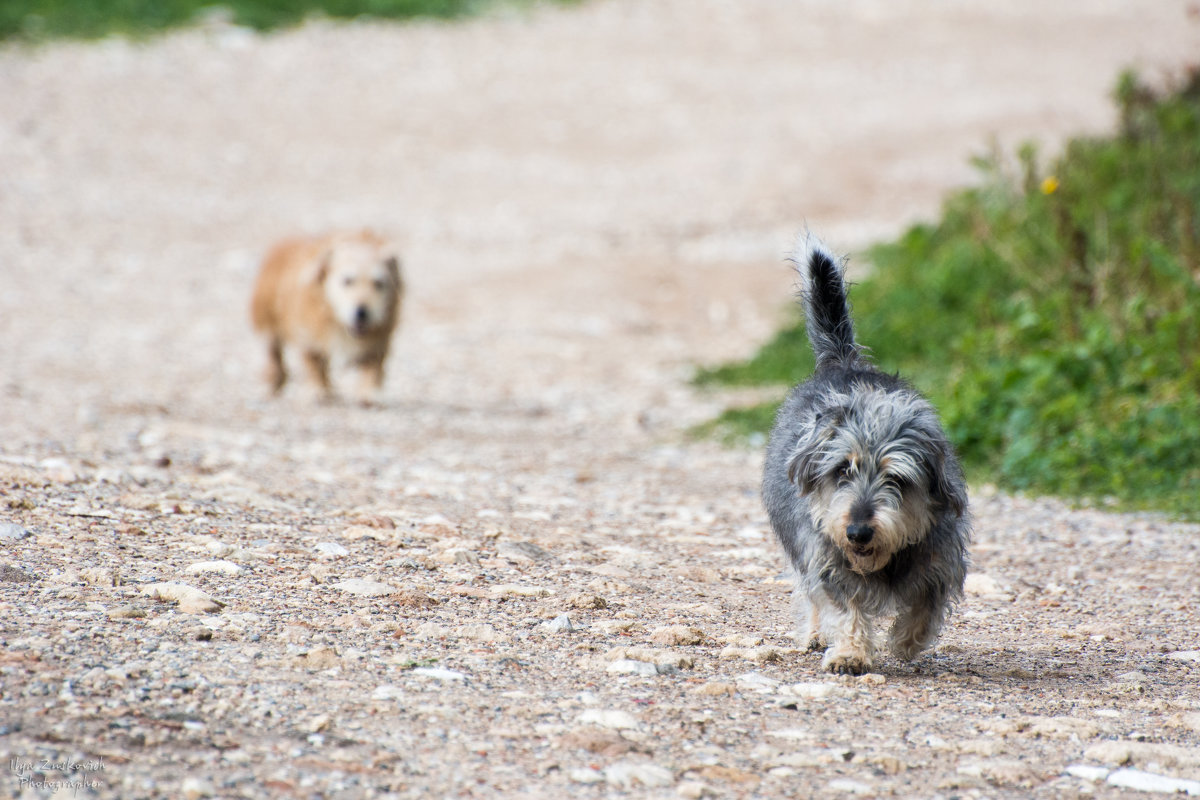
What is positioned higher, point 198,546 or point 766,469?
point 766,469

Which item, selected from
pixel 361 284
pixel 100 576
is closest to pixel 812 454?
pixel 100 576

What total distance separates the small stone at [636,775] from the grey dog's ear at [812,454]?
4.48 feet

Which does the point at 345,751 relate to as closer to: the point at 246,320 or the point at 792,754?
the point at 792,754

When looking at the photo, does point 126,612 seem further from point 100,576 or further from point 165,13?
point 165,13

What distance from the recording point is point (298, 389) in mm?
11453

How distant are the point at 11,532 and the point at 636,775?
276 cm

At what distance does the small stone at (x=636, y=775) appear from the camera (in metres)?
3.37

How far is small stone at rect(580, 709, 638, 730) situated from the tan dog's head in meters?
7.01

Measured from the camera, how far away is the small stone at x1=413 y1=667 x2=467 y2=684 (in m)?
4.01

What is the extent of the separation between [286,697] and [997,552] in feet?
12.2

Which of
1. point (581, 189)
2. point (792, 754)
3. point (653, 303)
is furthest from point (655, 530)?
point (581, 189)

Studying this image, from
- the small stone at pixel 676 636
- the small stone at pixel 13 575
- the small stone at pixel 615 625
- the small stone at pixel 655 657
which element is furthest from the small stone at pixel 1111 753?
the small stone at pixel 13 575

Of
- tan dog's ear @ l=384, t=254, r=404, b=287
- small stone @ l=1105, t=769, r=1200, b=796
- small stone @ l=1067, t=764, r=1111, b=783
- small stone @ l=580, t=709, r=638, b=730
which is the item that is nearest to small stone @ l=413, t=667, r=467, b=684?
small stone @ l=580, t=709, r=638, b=730

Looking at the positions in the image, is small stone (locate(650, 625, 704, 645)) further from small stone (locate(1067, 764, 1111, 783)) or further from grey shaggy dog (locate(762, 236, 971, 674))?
small stone (locate(1067, 764, 1111, 783))
